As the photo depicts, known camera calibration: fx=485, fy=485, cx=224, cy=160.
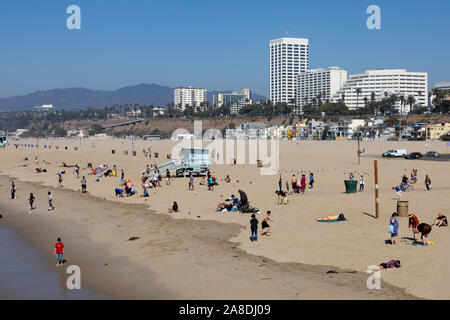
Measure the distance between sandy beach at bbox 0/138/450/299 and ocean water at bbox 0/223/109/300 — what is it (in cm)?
57

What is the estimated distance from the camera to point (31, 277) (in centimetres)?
1483

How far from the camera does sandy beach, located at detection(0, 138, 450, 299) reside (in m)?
12.5

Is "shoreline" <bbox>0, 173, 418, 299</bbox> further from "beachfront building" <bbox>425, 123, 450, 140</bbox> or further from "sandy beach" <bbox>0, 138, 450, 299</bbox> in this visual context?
"beachfront building" <bbox>425, 123, 450, 140</bbox>

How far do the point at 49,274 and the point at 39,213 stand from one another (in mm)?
11994

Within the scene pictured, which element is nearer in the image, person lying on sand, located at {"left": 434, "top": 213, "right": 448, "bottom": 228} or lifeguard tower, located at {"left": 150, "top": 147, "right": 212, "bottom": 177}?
person lying on sand, located at {"left": 434, "top": 213, "right": 448, "bottom": 228}

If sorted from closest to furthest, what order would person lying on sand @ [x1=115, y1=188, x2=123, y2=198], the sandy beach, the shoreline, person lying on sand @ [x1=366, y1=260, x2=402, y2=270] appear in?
the shoreline < the sandy beach < person lying on sand @ [x1=366, y1=260, x2=402, y2=270] < person lying on sand @ [x1=115, y1=188, x2=123, y2=198]

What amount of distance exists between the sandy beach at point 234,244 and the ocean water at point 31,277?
567mm

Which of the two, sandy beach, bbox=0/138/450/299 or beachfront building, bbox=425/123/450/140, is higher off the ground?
beachfront building, bbox=425/123/450/140

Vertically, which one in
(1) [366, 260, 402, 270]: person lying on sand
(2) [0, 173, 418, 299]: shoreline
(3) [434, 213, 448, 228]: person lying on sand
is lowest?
(2) [0, 173, 418, 299]: shoreline

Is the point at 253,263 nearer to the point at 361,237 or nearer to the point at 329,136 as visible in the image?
the point at 361,237

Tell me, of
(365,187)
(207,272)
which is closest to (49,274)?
(207,272)

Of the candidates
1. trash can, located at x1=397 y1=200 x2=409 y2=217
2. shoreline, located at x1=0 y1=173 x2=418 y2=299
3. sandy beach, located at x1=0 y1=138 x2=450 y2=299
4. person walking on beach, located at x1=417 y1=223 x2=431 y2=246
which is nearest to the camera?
shoreline, located at x1=0 y1=173 x2=418 y2=299

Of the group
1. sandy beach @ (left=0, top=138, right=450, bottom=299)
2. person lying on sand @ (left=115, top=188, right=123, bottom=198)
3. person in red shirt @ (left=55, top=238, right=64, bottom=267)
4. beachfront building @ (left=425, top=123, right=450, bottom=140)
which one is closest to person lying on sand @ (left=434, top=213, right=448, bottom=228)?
sandy beach @ (left=0, top=138, right=450, bottom=299)
